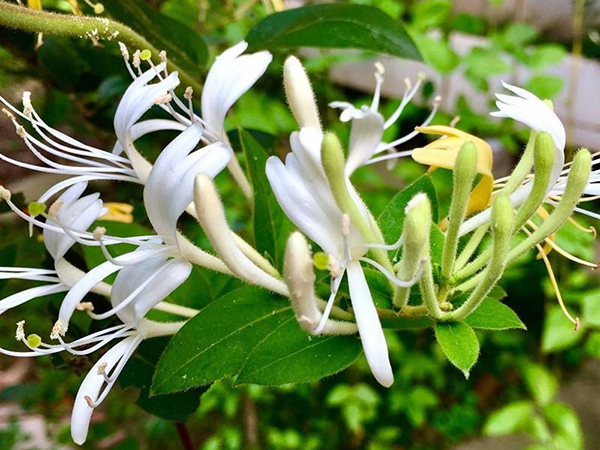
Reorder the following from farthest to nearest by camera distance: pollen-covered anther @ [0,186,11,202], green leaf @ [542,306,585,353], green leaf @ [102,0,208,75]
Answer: green leaf @ [542,306,585,353] < green leaf @ [102,0,208,75] < pollen-covered anther @ [0,186,11,202]

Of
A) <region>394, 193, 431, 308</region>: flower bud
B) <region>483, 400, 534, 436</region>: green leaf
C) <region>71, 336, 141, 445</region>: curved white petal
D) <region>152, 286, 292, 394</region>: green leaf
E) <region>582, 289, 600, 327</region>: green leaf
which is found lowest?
<region>483, 400, 534, 436</region>: green leaf

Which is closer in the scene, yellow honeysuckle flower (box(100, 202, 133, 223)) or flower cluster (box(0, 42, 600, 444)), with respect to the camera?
flower cluster (box(0, 42, 600, 444))

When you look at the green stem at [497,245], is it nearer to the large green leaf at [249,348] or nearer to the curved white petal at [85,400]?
the large green leaf at [249,348]

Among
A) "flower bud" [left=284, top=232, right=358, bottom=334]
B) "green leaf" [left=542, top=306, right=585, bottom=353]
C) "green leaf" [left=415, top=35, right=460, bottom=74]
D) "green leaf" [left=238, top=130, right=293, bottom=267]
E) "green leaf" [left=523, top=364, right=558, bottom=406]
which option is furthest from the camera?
"green leaf" [left=415, top=35, right=460, bottom=74]

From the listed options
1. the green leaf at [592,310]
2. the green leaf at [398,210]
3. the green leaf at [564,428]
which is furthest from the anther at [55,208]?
the green leaf at [564,428]

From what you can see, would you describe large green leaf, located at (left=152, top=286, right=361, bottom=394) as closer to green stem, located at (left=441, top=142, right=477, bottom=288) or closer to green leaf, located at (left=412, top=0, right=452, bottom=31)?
green stem, located at (left=441, top=142, right=477, bottom=288)

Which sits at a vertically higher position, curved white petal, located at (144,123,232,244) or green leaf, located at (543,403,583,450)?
curved white petal, located at (144,123,232,244)

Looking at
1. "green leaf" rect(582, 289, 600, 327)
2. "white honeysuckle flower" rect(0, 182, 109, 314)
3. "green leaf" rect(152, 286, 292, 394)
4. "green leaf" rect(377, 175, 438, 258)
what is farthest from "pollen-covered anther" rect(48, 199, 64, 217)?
"green leaf" rect(582, 289, 600, 327)

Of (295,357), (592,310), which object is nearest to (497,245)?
(295,357)
